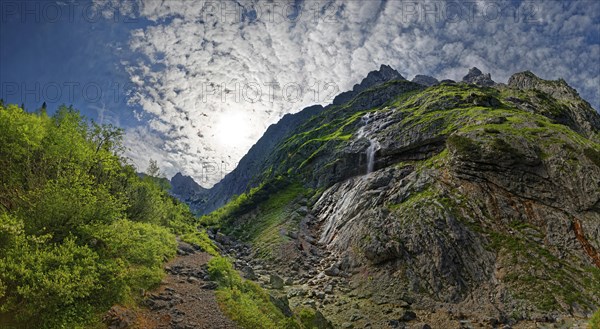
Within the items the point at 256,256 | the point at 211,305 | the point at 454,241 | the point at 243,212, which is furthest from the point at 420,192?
the point at 243,212

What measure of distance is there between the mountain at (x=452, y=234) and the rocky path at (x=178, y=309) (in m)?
14.9

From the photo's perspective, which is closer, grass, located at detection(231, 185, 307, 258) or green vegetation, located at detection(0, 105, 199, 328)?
green vegetation, located at detection(0, 105, 199, 328)

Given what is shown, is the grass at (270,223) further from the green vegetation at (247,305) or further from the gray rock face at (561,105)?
the gray rock face at (561,105)

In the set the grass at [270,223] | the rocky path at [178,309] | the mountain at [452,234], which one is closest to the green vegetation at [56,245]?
the rocky path at [178,309]

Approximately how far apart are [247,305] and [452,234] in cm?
2906

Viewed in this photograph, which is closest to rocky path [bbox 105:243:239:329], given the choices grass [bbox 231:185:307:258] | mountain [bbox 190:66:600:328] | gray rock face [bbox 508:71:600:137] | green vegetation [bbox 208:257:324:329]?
green vegetation [bbox 208:257:324:329]

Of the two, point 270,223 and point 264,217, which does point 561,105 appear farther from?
point 270,223

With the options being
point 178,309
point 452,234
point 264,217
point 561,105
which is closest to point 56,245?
point 178,309

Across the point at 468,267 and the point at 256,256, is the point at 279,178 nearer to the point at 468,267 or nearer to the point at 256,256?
the point at 256,256

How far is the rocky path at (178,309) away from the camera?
56.3ft

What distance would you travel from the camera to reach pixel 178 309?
65.6ft

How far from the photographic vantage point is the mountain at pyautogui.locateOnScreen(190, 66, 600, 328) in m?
34.2

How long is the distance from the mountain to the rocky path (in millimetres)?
14888

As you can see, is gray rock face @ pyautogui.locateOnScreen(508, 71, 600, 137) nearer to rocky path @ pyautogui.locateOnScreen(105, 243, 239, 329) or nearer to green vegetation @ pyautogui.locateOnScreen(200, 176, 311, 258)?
green vegetation @ pyautogui.locateOnScreen(200, 176, 311, 258)
